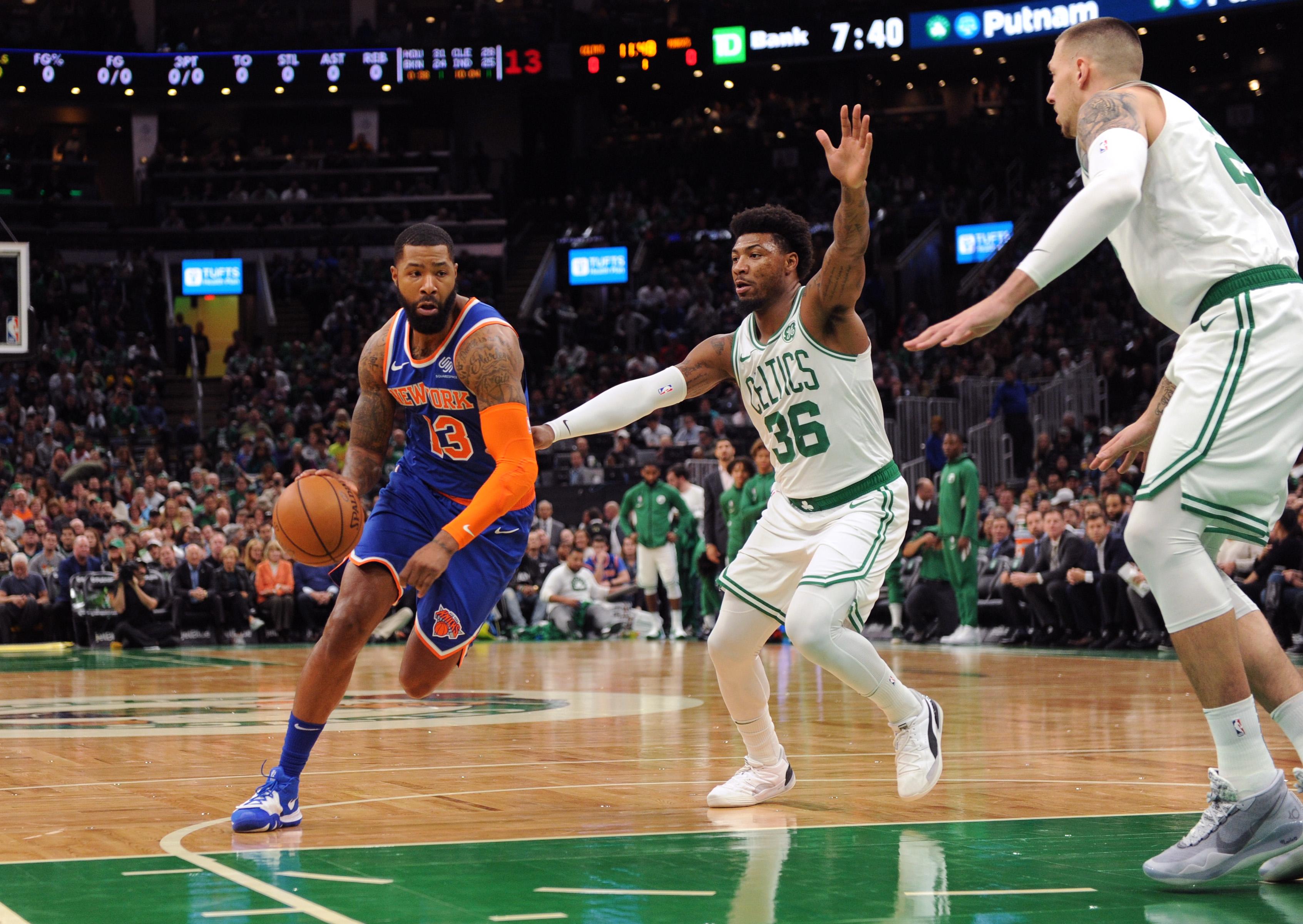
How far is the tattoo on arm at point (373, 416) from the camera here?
5809mm

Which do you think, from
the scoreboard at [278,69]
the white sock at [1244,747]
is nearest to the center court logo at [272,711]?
the white sock at [1244,747]

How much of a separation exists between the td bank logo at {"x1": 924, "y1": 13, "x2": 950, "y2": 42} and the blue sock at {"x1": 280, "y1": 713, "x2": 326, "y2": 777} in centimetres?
2998

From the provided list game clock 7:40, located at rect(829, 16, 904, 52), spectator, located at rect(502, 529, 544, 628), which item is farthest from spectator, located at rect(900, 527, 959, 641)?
game clock 7:40, located at rect(829, 16, 904, 52)

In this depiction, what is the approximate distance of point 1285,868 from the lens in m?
4.02

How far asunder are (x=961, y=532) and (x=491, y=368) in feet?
35.0

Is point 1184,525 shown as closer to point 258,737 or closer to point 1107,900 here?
point 1107,900

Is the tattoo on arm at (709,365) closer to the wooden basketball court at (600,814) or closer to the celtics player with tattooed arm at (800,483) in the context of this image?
the celtics player with tattooed arm at (800,483)

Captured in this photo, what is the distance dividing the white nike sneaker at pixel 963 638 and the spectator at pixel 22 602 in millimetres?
10065

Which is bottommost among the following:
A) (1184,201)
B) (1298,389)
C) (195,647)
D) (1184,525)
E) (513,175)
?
(195,647)

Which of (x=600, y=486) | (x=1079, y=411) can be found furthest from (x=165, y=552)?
(x=1079, y=411)

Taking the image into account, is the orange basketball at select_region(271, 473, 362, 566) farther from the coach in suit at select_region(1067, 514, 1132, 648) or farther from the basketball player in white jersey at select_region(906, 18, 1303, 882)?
the coach in suit at select_region(1067, 514, 1132, 648)

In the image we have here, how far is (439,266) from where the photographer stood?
567 cm

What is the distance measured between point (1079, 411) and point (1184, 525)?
19.4 meters

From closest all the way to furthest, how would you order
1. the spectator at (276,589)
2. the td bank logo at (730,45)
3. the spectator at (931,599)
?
1. the spectator at (931,599)
2. the spectator at (276,589)
3. the td bank logo at (730,45)
